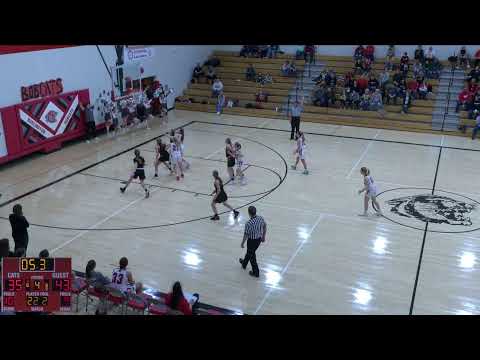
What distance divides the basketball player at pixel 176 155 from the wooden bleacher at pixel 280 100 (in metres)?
11.1

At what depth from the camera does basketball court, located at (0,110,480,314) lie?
10.7 metres

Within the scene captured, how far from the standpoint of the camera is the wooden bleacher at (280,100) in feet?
84.4

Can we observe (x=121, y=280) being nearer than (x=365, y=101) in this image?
Yes

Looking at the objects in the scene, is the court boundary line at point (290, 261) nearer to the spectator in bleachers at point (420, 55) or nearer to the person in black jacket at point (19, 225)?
the person in black jacket at point (19, 225)

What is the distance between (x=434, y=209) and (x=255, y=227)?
21.8 ft

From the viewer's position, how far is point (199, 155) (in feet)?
65.9

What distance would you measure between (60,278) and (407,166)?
14.5 metres

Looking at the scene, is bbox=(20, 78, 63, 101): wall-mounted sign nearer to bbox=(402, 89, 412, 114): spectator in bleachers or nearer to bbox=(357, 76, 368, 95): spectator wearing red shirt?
bbox=(357, 76, 368, 95): spectator wearing red shirt

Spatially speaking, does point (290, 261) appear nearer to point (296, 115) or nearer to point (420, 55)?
point (296, 115)

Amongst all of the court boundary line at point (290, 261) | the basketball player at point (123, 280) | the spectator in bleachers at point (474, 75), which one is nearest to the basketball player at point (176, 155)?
the court boundary line at point (290, 261)

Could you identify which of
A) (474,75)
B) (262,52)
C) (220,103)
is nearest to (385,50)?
(474,75)

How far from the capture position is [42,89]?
64.2 feet

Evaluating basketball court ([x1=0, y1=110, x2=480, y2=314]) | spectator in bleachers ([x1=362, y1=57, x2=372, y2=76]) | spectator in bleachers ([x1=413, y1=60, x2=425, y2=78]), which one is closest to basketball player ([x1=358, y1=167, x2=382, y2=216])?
basketball court ([x1=0, y1=110, x2=480, y2=314])
